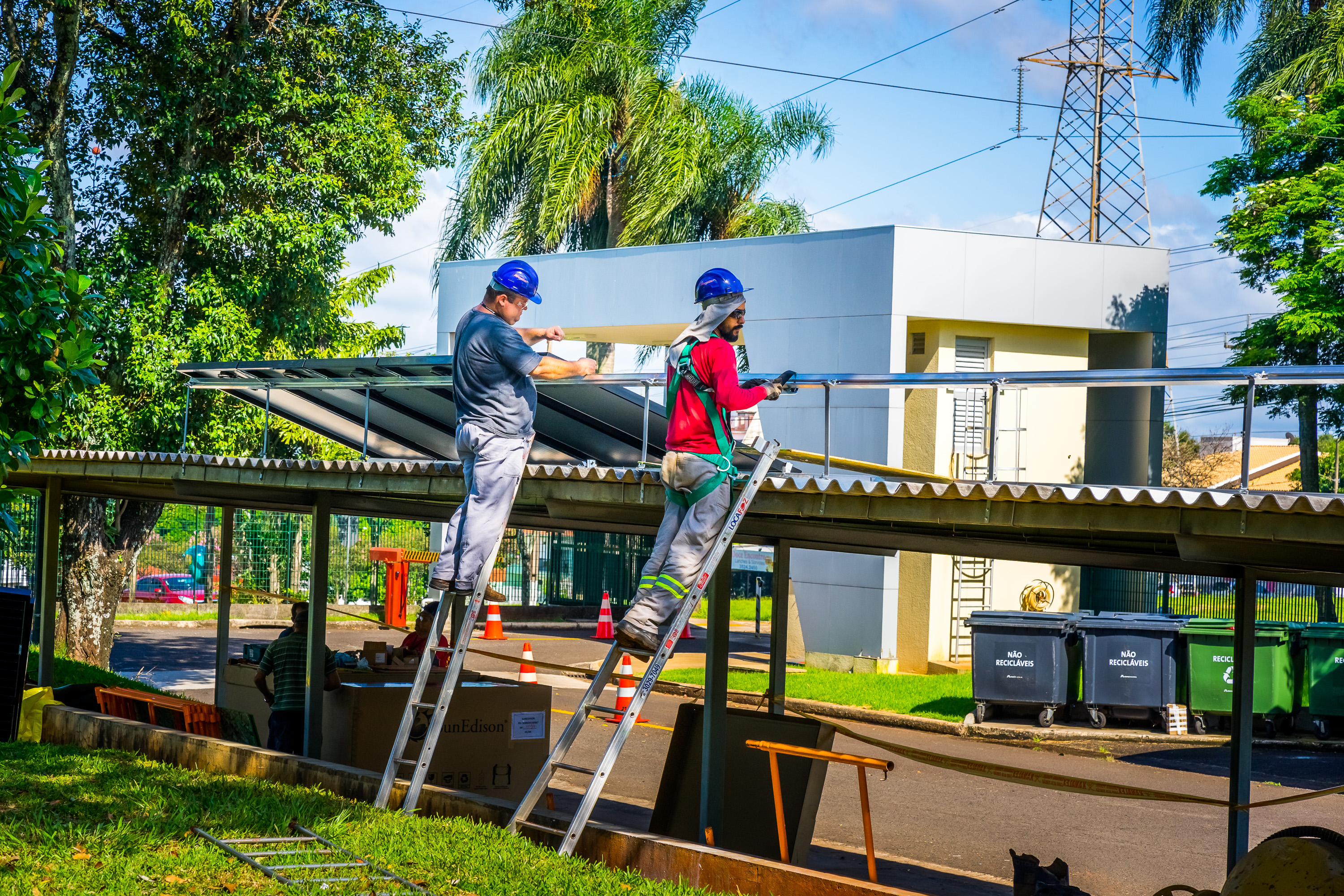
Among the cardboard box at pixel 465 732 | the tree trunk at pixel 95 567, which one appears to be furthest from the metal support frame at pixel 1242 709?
the tree trunk at pixel 95 567

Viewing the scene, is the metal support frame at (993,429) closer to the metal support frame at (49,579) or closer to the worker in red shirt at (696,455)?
the worker in red shirt at (696,455)

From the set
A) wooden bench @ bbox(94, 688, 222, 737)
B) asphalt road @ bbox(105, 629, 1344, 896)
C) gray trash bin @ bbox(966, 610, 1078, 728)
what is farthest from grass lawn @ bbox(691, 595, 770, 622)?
wooden bench @ bbox(94, 688, 222, 737)

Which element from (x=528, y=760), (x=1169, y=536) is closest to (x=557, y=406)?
(x=528, y=760)

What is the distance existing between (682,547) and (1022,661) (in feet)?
35.9

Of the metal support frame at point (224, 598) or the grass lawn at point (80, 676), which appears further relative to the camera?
the grass lawn at point (80, 676)

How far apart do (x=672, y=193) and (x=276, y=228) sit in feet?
46.3

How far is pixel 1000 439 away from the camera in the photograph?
21062 millimetres

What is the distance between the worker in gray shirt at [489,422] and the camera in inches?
285

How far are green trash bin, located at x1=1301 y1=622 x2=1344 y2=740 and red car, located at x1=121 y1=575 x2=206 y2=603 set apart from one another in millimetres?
23719

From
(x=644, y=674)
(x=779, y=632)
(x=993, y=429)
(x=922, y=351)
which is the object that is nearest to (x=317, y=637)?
(x=779, y=632)

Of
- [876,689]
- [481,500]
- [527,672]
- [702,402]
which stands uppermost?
[702,402]

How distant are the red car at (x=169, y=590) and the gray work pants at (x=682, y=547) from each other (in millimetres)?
25916

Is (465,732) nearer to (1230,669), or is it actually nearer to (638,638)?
(638,638)

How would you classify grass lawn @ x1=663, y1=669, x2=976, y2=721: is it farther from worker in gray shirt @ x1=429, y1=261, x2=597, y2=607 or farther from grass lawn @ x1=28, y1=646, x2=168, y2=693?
worker in gray shirt @ x1=429, y1=261, x2=597, y2=607
